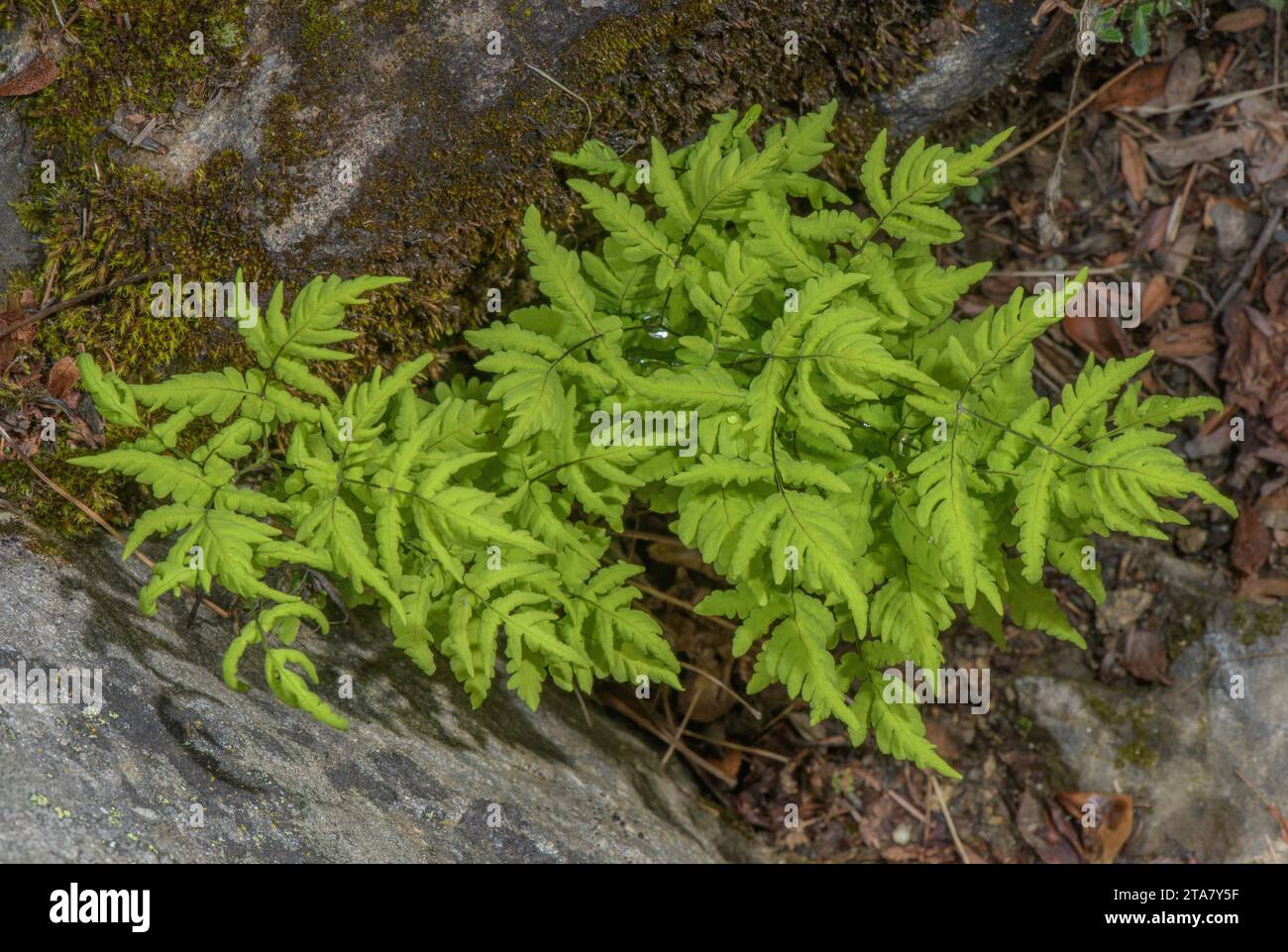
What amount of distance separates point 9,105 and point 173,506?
72.4 inches

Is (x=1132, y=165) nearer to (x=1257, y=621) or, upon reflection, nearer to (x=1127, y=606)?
(x=1127, y=606)

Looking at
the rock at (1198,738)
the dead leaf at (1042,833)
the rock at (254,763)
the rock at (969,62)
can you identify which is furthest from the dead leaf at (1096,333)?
the rock at (254,763)

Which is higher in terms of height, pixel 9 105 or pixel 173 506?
pixel 9 105

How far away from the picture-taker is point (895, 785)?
17.3 feet

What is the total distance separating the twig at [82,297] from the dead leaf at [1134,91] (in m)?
4.51

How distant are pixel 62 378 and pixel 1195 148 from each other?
532 centimetres

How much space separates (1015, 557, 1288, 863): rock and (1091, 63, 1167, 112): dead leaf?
2353 millimetres

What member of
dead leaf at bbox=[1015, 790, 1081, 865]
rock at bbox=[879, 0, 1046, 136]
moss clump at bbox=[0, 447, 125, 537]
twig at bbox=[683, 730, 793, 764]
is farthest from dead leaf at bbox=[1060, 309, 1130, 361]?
moss clump at bbox=[0, 447, 125, 537]

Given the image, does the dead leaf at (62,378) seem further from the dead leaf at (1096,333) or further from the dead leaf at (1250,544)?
the dead leaf at (1250,544)

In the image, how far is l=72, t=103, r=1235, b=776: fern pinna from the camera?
10.1 feet

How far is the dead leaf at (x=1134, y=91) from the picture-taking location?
5.30 m

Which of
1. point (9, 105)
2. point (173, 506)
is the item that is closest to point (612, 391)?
point (173, 506)

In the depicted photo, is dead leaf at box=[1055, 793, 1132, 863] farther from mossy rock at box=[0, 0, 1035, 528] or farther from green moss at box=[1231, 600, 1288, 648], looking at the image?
mossy rock at box=[0, 0, 1035, 528]
